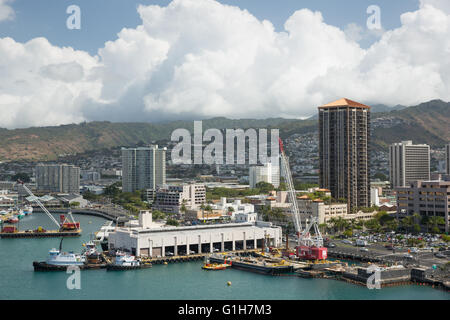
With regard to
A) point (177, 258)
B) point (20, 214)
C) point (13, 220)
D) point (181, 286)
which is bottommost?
point (181, 286)

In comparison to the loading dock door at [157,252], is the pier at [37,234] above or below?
below

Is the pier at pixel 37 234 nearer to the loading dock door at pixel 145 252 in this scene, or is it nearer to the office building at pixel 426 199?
the loading dock door at pixel 145 252

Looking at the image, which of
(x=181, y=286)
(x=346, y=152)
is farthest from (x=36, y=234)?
(x=346, y=152)

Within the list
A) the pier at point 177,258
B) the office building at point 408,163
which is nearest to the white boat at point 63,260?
the pier at point 177,258

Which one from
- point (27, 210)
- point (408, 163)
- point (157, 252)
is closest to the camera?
point (157, 252)

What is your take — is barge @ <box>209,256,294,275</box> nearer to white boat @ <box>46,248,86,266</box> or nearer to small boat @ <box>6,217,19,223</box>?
white boat @ <box>46,248,86,266</box>

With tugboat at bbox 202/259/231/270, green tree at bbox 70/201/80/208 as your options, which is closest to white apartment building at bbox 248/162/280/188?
green tree at bbox 70/201/80/208

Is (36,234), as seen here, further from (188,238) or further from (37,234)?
(188,238)
